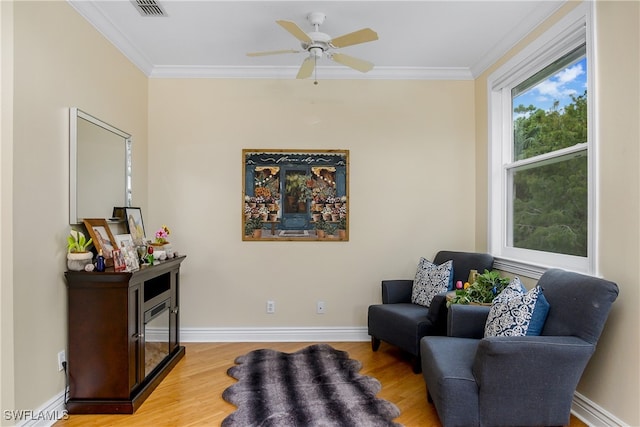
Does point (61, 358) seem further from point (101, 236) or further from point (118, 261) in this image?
point (101, 236)

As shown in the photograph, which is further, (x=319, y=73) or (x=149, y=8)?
(x=319, y=73)

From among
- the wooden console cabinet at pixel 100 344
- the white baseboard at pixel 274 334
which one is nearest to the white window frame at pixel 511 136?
the white baseboard at pixel 274 334

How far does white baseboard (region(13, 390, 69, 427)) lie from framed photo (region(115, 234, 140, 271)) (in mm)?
Result: 878

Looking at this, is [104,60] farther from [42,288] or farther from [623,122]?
[623,122]

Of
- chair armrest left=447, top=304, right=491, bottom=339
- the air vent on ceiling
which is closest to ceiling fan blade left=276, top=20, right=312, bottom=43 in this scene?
the air vent on ceiling

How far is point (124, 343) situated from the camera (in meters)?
2.46

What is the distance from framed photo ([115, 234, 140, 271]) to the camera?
8.77 ft

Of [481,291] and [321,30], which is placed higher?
[321,30]

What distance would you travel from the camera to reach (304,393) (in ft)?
8.64

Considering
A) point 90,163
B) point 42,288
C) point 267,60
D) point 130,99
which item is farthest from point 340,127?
point 42,288

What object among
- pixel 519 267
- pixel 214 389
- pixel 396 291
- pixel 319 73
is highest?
pixel 319 73

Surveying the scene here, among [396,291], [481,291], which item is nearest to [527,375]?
[481,291]

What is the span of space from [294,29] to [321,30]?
0.71 metres

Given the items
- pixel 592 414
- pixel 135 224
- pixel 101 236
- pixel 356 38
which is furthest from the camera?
pixel 135 224
